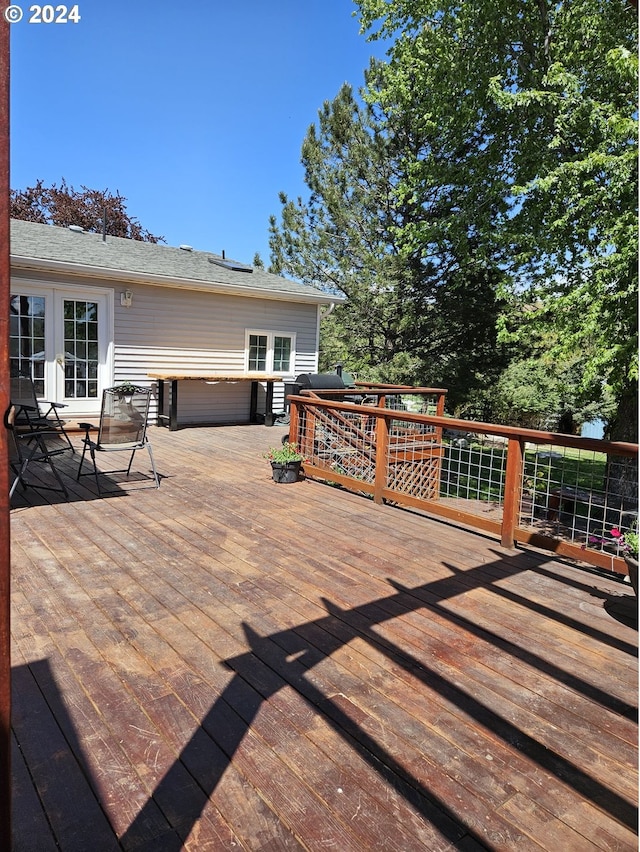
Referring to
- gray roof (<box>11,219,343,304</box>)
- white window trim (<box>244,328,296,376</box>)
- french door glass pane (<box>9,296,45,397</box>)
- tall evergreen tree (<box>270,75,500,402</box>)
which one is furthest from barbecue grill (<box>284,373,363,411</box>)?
tall evergreen tree (<box>270,75,500,402</box>)

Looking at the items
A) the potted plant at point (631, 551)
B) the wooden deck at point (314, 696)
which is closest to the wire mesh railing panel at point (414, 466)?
the wooden deck at point (314, 696)

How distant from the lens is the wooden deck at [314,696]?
1.47m

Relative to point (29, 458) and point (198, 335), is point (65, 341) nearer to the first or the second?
point (198, 335)

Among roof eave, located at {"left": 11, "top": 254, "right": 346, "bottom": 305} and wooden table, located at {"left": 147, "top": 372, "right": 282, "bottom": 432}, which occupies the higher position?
roof eave, located at {"left": 11, "top": 254, "right": 346, "bottom": 305}

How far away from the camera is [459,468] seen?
4.65 m

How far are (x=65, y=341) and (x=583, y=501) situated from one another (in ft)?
24.3

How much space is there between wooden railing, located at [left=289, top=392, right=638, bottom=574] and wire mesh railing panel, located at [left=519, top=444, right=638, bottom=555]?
27mm

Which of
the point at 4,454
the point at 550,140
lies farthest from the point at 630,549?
the point at 550,140

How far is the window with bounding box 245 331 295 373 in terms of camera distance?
33.7 ft

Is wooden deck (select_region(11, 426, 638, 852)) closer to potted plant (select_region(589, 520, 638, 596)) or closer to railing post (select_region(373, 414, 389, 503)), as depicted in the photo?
potted plant (select_region(589, 520, 638, 596))

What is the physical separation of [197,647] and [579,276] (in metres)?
7.52

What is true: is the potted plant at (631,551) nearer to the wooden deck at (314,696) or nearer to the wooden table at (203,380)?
the wooden deck at (314,696)

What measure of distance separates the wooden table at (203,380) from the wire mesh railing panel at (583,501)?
186 inches

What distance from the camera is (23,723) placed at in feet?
5.93
